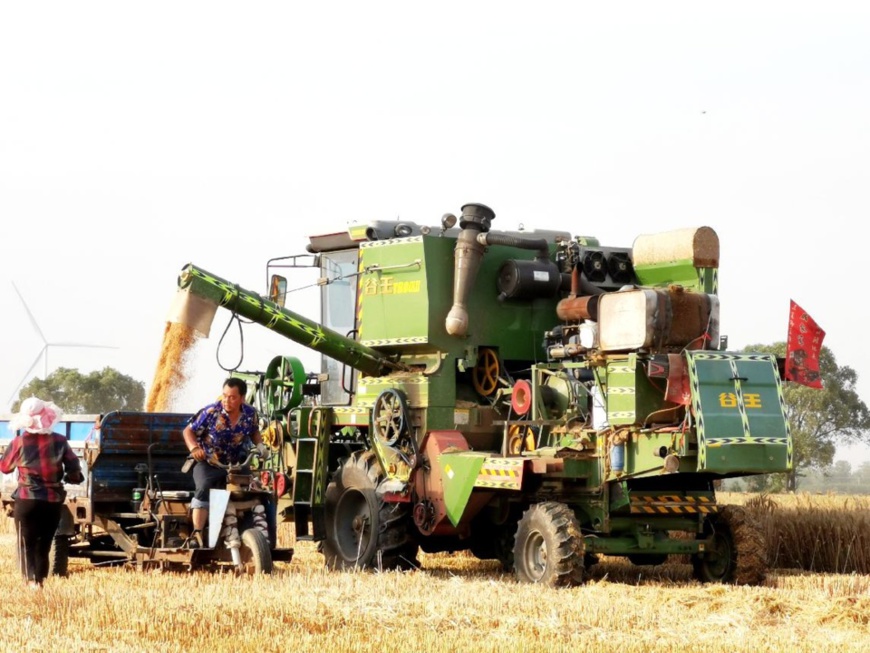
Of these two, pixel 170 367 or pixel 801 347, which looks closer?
pixel 801 347

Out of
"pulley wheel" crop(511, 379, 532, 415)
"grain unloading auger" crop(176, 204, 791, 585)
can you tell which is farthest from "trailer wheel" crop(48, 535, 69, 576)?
"pulley wheel" crop(511, 379, 532, 415)

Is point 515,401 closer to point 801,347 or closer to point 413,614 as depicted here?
point 801,347

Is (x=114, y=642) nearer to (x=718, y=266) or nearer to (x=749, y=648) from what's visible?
(x=749, y=648)

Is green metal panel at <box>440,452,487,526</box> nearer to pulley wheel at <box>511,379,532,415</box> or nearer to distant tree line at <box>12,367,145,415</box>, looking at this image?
pulley wheel at <box>511,379,532,415</box>

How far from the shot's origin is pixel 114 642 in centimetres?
838

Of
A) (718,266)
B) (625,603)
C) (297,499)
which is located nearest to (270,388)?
(297,499)

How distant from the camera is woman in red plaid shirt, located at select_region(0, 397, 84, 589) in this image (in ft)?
38.1

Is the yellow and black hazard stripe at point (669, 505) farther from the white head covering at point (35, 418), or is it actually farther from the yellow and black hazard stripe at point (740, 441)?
the white head covering at point (35, 418)

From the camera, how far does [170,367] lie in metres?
16.1

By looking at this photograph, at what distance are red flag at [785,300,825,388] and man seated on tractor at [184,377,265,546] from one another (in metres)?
4.77

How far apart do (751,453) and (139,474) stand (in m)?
5.64

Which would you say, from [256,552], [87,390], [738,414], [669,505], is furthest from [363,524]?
[87,390]

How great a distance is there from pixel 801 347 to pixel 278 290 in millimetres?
5847

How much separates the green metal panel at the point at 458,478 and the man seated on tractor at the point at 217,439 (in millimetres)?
2013
